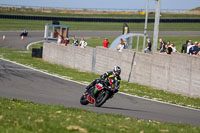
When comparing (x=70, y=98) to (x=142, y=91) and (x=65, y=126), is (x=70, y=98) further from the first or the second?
(x=65, y=126)

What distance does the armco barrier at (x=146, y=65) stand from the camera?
2097cm

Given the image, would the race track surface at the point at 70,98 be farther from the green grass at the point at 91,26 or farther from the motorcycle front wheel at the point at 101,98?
the green grass at the point at 91,26

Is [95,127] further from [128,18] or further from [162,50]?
[128,18]

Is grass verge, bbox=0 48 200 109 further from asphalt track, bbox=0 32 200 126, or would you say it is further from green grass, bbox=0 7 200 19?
green grass, bbox=0 7 200 19

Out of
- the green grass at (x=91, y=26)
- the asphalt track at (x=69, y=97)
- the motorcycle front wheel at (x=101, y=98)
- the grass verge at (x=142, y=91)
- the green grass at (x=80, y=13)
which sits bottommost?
the grass verge at (x=142, y=91)

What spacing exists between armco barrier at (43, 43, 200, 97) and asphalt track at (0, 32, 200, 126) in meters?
2.98

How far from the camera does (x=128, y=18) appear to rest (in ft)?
222

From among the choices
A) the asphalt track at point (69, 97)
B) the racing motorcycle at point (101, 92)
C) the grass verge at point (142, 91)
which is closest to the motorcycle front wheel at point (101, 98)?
the racing motorcycle at point (101, 92)

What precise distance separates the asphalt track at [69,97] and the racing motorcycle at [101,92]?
Answer: 0.25m

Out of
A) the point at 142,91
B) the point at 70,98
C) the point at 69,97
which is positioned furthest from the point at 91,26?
the point at 70,98

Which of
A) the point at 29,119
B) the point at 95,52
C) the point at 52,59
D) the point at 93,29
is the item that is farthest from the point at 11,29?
the point at 29,119

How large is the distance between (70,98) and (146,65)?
23.7 ft

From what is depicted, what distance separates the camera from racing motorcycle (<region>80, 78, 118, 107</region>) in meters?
14.6

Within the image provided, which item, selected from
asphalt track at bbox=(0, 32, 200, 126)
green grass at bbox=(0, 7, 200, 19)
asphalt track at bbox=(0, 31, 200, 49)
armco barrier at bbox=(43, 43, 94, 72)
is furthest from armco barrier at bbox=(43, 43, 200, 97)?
green grass at bbox=(0, 7, 200, 19)
